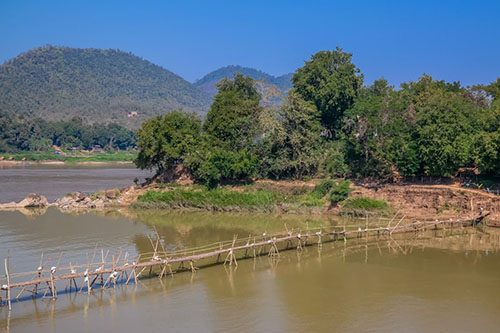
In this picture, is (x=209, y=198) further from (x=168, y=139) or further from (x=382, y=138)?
(x=382, y=138)

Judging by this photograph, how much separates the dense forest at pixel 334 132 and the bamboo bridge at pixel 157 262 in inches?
226

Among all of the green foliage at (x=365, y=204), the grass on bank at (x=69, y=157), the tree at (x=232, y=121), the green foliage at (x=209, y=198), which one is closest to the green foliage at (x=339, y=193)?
the green foliage at (x=365, y=204)

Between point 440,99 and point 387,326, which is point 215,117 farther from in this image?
point 387,326

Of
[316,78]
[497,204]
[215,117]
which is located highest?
[316,78]

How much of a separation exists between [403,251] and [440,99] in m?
14.2

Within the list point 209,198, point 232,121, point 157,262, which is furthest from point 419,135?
point 157,262

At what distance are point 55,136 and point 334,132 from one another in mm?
72691

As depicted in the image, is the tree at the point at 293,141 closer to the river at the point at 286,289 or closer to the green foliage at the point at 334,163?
the green foliage at the point at 334,163

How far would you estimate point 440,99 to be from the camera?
129 ft

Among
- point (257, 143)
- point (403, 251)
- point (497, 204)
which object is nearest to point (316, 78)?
point (257, 143)

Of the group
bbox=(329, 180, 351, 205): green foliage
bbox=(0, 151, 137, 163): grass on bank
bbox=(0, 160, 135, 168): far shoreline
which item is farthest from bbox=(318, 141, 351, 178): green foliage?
bbox=(0, 151, 137, 163): grass on bank

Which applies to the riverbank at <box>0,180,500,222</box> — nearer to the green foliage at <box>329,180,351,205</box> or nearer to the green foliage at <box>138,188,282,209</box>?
the green foliage at <box>138,188,282,209</box>

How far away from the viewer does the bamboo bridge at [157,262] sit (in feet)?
69.5

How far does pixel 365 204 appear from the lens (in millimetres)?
38469
